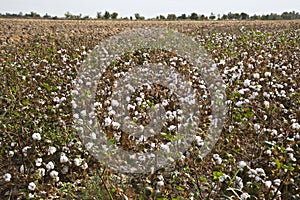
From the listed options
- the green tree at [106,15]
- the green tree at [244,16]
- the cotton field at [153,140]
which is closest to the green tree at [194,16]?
the green tree at [244,16]

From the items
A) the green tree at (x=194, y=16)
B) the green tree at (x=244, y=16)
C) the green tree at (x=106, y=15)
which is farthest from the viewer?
the green tree at (x=244, y=16)

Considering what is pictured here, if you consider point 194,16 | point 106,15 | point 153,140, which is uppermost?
point 106,15

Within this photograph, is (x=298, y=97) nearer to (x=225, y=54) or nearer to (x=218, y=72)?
(x=218, y=72)

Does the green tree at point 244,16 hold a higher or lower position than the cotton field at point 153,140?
higher

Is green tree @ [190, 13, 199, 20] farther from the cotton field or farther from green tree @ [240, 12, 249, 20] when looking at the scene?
the cotton field

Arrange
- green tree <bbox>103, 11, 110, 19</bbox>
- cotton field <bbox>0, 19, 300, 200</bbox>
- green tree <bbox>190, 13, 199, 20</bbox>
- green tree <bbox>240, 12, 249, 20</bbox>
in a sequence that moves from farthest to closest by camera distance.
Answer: green tree <bbox>240, 12, 249, 20</bbox>, green tree <bbox>190, 13, 199, 20</bbox>, green tree <bbox>103, 11, 110, 19</bbox>, cotton field <bbox>0, 19, 300, 200</bbox>

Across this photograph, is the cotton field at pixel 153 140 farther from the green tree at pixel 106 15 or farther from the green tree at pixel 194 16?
the green tree at pixel 194 16

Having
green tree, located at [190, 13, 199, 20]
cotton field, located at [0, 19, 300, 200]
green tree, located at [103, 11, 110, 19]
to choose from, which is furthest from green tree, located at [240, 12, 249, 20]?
cotton field, located at [0, 19, 300, 200]

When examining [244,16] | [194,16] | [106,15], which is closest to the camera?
[106,15]

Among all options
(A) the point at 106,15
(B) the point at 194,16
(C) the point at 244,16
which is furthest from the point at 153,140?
(C) the point at 244,16

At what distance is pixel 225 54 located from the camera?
7.31 metres

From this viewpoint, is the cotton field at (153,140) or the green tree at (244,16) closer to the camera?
the cotton field at (153,140)

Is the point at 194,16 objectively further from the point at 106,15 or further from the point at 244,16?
the point at 106,15

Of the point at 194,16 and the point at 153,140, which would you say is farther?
the point at 194,16
